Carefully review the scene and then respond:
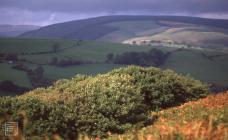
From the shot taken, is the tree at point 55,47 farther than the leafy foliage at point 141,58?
Yes

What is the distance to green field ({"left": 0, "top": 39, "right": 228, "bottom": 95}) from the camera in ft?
427

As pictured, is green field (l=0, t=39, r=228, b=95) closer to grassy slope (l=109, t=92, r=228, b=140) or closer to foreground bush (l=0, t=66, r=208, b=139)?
foreground bush (l=0, t=66, r=208, b=139)

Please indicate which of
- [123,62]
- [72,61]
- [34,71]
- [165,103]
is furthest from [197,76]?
[165,103]

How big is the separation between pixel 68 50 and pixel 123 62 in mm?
22767

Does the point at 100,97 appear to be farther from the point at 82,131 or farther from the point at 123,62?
the point at 123,62

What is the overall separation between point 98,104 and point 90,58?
13397cm

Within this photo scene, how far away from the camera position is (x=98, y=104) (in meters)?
19.8

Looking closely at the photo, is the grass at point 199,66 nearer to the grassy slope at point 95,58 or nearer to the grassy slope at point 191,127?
the grassy slope at point 95,58

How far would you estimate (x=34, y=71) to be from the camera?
116062 mm

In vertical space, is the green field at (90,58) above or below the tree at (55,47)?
below

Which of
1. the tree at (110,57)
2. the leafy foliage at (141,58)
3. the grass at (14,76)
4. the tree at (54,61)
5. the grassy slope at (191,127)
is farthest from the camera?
the tree at (110,57)
